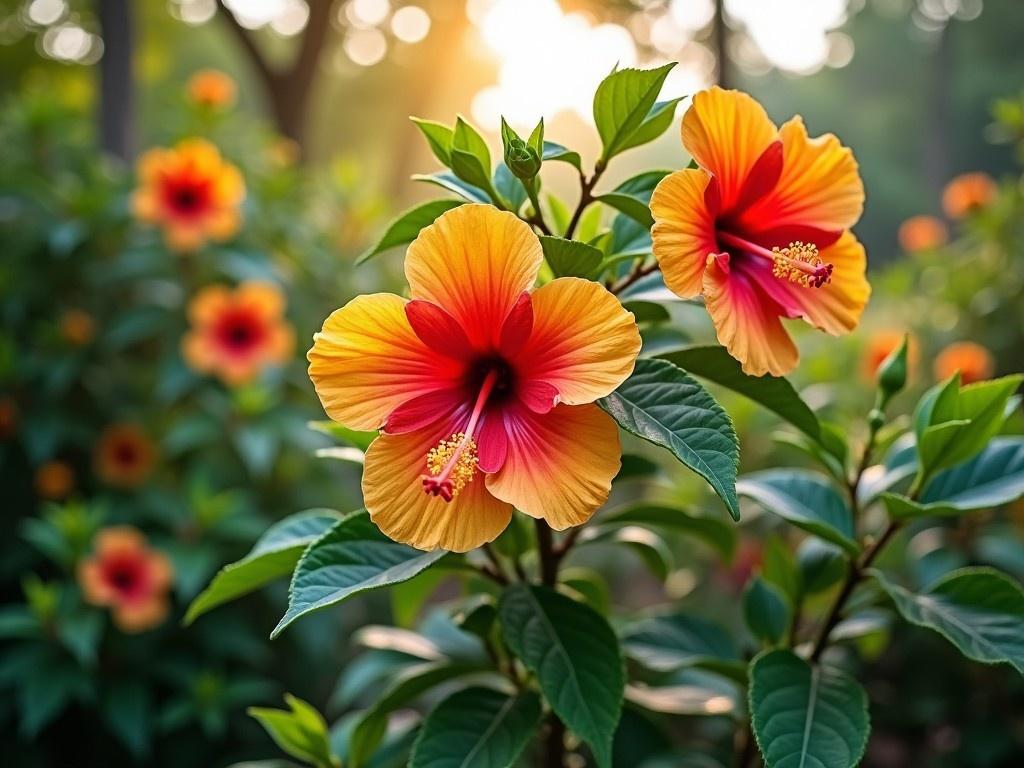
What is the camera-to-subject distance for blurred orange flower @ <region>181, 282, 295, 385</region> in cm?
220

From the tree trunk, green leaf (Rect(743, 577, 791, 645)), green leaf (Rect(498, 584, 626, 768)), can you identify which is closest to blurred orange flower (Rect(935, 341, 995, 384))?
green leaf (Rect(743, 577, 791, 645))

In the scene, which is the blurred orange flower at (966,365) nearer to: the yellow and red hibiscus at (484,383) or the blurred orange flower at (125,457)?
the yellow and red hibiscus at (484,383)

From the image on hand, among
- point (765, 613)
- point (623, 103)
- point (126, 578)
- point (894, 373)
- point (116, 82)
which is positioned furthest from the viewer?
point (116, 82)

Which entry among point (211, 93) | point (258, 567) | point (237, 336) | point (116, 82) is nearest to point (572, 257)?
point (258, 567)

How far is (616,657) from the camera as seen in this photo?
770mm

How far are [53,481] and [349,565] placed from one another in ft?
6.21

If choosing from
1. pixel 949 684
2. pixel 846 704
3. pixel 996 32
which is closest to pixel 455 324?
pixel 846 704

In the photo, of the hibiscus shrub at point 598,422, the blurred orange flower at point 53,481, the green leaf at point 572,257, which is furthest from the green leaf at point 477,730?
the blurred orange flower at point 53,481

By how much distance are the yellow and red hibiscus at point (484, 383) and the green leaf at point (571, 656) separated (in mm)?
174

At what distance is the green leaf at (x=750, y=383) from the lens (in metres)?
0.77

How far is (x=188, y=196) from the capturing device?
2275 mm

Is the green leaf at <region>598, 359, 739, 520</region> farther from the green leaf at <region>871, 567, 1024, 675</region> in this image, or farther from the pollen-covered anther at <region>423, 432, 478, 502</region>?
the green leaf at <region>871, 567, 1024, 675</region>

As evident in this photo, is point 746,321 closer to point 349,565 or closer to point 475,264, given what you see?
point 475,264

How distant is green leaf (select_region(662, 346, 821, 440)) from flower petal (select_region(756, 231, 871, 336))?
0.06 metres
